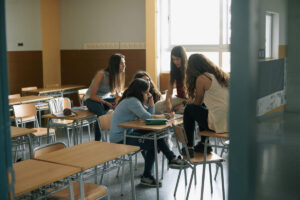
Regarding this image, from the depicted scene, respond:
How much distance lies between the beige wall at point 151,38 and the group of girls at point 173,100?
2585 millimetres

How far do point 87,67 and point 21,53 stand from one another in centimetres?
159

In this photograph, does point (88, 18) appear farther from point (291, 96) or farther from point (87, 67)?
point (291, 96)

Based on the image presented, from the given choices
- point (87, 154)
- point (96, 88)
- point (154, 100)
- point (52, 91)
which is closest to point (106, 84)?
point (96, 88)

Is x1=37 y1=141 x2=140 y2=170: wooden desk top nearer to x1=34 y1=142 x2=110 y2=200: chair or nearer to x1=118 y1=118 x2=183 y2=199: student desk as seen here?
x1=34 y1=142 x2=110 y2=200: chair

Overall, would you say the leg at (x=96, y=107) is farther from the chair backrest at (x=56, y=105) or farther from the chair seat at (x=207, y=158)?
the chair seat at (x=207, y=158)

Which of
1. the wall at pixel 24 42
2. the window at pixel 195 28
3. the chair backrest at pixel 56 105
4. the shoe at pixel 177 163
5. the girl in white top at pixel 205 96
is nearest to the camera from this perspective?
the girl in white top at pixel 205 96

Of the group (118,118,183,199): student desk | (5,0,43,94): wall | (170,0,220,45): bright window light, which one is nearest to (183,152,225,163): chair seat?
(118,118,183,199): student desk

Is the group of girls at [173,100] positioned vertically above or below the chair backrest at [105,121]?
above

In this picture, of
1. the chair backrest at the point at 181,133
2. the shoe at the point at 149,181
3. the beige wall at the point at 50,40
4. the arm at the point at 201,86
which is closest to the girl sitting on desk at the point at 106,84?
the shoe at the point at 149,181

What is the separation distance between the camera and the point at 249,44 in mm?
1112

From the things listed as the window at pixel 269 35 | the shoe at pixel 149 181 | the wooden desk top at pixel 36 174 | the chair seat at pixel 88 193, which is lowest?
the shoe at pixel 149 181

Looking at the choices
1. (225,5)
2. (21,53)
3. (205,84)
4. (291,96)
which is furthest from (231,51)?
(21,53)

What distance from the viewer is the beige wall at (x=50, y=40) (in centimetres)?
897

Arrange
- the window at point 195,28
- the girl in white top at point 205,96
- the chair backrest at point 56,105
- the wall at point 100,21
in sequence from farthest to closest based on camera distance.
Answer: the wall at point 100,21
the window at point 195,28
the chair backrest at point 56,105
the girl in white top at point 205,96
